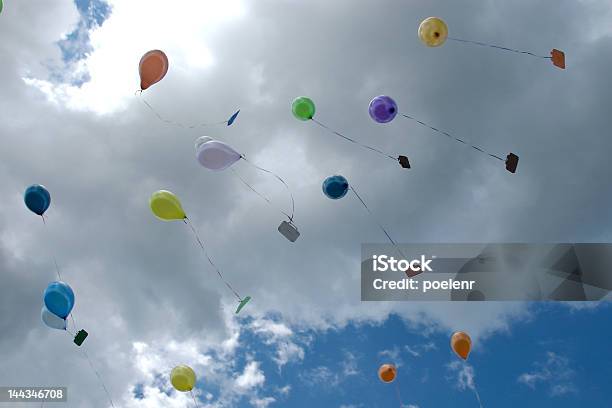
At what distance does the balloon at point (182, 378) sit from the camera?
13.6 metres

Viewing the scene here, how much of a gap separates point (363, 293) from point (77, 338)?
6404 millimetres

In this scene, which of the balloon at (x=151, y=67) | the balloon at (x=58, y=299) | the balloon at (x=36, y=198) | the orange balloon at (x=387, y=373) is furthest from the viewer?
the orange balloon at (x=387, y=373)

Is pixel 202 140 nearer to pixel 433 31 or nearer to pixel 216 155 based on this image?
pixel 216 155

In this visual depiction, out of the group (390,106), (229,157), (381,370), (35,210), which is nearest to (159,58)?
(229,157)

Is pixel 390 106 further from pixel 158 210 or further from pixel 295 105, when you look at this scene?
pixel 158 210

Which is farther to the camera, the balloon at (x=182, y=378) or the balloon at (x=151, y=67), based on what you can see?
the balloon at (x=182, y=378)

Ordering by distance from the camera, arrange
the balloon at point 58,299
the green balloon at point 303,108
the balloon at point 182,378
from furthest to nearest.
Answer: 1. the green balloon at point 303,108
2. the balloon at point 182,378
3. the balloon at point 58,299

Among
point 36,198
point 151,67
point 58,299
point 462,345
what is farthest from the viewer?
point 462,345

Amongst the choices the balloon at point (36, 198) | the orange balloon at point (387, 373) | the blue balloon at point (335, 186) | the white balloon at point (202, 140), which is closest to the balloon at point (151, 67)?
the white balloon at point (202, 140)

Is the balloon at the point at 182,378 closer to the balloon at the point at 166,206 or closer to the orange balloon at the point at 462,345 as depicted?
the balloon at the point at 166,206

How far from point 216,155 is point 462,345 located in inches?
276

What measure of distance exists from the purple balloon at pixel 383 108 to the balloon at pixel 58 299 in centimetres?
763

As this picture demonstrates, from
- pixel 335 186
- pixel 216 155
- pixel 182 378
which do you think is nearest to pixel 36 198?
pixel 216 155

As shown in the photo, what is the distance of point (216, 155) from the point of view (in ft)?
43.0
